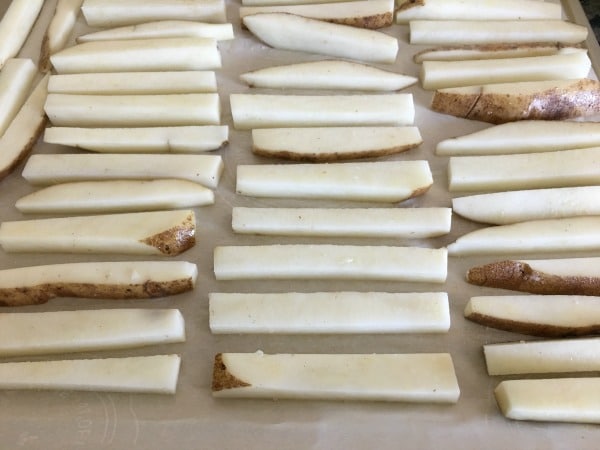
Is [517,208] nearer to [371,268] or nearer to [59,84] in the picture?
[371,268]

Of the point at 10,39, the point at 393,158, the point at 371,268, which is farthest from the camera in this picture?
the point at 10,39

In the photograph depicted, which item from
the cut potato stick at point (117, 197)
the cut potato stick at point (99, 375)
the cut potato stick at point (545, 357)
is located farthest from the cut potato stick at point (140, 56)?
the cut potato stick at point (545, 357)

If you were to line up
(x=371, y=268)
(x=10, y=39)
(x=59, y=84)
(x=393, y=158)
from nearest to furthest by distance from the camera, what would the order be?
(x=371, y=268)
(x=393, y=158)
(x=59, y=84)
(x=10, y=39)

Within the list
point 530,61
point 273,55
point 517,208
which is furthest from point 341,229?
point 530,61

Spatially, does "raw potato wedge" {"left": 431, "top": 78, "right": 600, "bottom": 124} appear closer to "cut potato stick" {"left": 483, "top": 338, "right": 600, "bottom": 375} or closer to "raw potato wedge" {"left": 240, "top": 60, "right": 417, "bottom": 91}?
"raw potato wedge" {"left": 240, "top": 60, "right": 417, "bottom": 91}

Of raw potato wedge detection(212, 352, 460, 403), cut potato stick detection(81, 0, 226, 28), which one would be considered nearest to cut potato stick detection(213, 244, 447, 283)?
raw potato wedge detection(212, 352, 460, 403)

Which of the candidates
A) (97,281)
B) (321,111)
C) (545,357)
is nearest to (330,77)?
(321,111)
